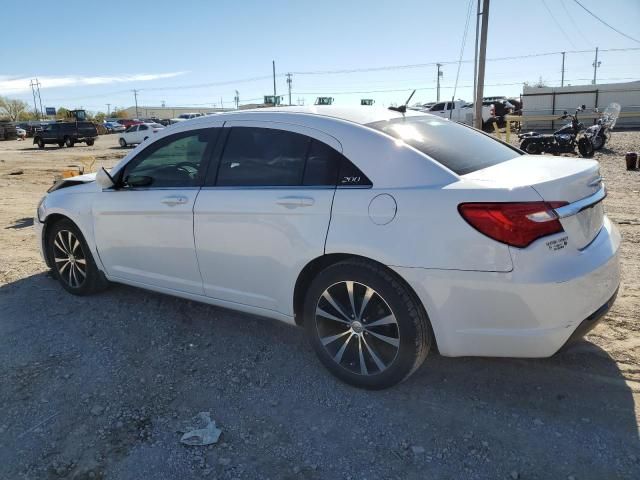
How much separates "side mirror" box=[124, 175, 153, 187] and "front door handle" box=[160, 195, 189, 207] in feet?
0.99

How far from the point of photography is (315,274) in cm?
336

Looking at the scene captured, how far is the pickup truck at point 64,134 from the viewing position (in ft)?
116

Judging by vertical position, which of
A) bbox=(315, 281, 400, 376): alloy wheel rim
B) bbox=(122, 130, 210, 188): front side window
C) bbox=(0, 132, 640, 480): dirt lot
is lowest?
bbox=(0, 132, 640, 480): dirt lot

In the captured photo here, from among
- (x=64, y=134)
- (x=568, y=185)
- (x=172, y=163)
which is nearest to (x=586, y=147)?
(x=568, y=185)

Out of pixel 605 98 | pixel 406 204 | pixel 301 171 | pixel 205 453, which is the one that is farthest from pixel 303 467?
pixel 605 98

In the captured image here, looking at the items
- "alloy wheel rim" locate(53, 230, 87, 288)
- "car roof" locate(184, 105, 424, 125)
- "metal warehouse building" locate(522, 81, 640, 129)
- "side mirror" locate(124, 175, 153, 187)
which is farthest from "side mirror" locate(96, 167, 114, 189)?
"metal warehouse building" locate(522, 81, 640, 129)

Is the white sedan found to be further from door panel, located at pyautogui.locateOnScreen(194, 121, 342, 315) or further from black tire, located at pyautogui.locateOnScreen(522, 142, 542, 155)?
→ black tire, located at pyautogui.locateOnScreen(522, 142, 542, 155)

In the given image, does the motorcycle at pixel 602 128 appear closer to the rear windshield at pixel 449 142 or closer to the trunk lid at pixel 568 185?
the rear windshield at pixel 449 142

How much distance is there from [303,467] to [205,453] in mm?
532

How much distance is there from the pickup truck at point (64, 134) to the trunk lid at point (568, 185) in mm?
37797

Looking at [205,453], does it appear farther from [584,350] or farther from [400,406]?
[584,350]

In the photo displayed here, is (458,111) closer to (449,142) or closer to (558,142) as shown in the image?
(558,142)

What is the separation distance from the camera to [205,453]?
276 cm

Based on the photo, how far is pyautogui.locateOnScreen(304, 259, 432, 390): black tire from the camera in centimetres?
295
